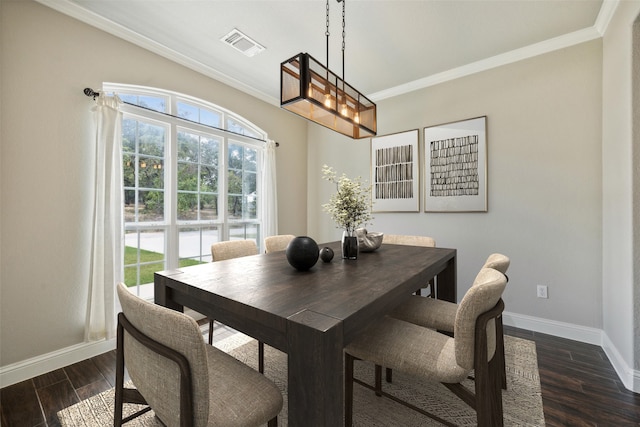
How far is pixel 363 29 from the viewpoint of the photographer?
7.89 ft

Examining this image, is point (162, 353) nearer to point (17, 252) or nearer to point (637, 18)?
point (17, 252)

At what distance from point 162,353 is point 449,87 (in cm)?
359

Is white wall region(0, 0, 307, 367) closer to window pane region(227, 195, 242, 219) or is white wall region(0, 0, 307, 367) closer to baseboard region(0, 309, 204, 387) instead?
baseboard region(0, 309, 204, 387)

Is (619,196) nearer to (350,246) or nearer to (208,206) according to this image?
(350,246)

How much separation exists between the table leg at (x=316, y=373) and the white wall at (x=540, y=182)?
108 inches

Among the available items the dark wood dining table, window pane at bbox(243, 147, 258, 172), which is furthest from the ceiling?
the dark wood dining table

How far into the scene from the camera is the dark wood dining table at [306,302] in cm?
78

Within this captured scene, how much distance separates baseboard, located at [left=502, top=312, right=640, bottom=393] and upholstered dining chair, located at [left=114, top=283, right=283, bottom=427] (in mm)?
2346

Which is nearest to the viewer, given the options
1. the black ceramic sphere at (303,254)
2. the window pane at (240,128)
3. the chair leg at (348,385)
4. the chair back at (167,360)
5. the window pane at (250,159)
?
the chair back at (167,360)

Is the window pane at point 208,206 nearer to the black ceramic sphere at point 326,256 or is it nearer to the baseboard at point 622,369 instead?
the black ceramic sphere at point 326,256

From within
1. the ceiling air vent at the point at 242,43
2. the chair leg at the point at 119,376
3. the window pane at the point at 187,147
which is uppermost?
the ceiling air vent at the point at 242,43

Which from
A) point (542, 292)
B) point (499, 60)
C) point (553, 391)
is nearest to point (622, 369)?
point (553, 391)

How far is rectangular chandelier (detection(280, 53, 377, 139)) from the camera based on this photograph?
64.1 inches

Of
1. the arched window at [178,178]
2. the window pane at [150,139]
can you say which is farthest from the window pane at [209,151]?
the window pane at [150,139]
